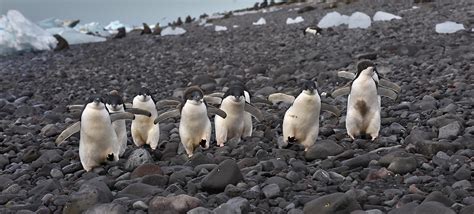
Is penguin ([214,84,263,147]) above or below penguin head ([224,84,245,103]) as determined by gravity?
below

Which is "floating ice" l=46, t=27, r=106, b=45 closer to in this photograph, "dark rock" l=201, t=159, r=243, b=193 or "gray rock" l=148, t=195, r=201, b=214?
"dark rock" l=201, t=159, r=243, b=193

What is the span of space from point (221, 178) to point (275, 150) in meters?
1.17

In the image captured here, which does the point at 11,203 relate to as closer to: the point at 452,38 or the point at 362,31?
the point at 452,38

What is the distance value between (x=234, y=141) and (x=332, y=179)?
158 centimetres

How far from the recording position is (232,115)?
5.18 metres

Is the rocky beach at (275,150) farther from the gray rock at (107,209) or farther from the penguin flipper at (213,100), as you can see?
the penguin flipper at (213,100)

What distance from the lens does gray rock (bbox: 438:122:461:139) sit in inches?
175

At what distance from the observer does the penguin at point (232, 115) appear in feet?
16.9

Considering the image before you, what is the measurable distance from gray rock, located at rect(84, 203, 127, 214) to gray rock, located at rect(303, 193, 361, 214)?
886mm

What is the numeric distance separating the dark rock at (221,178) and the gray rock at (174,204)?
1.10ft

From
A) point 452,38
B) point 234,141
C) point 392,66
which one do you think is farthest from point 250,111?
point 452,38

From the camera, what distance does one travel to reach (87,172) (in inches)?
175

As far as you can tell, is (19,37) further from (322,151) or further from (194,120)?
(322,151)

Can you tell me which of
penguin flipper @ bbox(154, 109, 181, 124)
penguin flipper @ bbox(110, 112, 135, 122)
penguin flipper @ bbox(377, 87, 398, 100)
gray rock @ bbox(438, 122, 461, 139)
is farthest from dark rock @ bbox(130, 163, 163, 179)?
penguin flipper @ bbox(377, 87, 398, 100)
